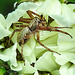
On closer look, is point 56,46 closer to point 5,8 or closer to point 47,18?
point 47,18

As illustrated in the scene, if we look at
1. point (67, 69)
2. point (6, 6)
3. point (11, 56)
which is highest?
point (6, 6)

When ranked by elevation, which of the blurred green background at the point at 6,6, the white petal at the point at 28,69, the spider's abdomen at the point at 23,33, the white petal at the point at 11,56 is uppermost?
the blurred green background at the point at 6,6

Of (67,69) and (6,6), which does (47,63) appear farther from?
(6,6)

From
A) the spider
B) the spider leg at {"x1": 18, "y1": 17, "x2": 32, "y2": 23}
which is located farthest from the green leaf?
the spider leg at {"x1": 18, "y1": 17, "x2": 32, "y2": 23}

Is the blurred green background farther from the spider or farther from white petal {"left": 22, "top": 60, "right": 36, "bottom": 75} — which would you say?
white petal {"left": 22, "top": 60, "right": 36, "bottom": 75}

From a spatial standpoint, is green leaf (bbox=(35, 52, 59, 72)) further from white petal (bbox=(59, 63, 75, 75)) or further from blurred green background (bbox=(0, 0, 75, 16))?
blurred green background (bbox=(0, 0, 75, 16))

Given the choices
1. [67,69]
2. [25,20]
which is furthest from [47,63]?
[25,20]

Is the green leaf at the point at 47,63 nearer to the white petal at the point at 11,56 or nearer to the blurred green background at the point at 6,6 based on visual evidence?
the white petal at the point at 11,56

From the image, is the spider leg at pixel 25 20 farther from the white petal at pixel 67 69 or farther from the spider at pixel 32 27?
the white petal at pixel 67 69

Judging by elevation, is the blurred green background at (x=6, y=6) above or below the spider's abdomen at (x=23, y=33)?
above

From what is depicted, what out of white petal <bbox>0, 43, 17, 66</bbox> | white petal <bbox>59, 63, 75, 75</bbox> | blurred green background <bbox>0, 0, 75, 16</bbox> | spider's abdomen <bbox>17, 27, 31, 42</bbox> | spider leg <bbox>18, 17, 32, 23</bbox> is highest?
blurred green background <bbox>0, 0, 75, 16</bbox>

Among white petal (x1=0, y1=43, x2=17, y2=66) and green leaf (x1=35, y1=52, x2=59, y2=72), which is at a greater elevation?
white petal (x1=0, y1=43, x2=17, y2=66)

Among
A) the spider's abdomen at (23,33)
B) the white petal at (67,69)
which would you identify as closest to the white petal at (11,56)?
the spider's abdomen at (23,33)

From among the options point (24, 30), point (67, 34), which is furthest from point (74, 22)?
point (24, 30)
